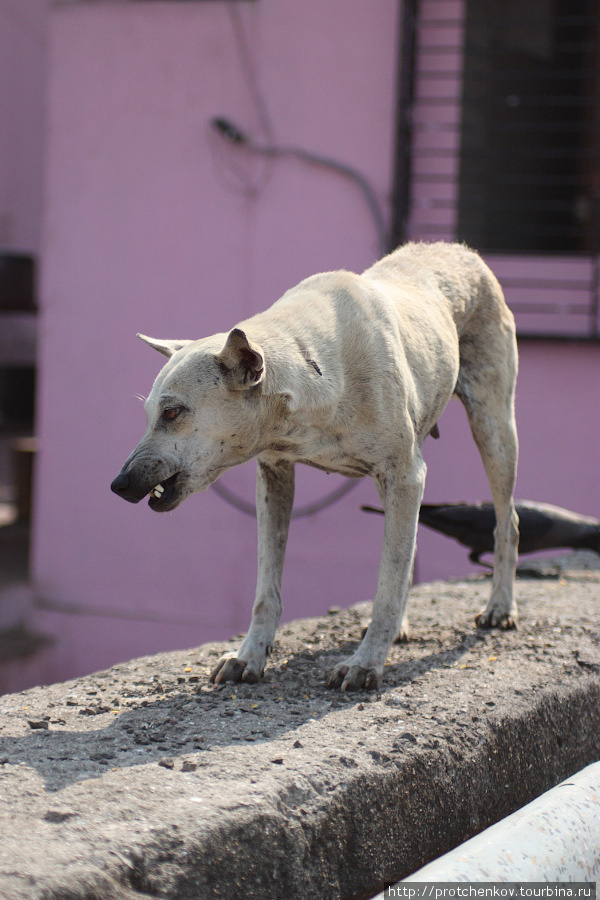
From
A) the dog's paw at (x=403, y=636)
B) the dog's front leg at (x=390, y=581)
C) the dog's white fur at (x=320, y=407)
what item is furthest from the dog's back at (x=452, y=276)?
the dog's paw at (x=403, y=636)

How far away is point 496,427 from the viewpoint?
411 centimetres

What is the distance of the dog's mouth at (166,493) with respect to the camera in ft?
9.09

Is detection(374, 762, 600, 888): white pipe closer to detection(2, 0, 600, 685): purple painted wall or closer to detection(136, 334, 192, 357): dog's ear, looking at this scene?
detection(136, 334, 192, 357): dog's ear

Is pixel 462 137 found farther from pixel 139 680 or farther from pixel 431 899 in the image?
pixel 431 899

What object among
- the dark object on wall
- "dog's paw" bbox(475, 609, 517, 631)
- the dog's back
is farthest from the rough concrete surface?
the dark object on wall

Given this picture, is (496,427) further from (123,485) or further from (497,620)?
(123,485)

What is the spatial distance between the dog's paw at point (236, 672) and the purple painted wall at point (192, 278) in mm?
3889

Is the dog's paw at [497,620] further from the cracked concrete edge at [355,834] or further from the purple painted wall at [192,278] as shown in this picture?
the purple painted wall at [192,278]

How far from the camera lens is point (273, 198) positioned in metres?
7.29

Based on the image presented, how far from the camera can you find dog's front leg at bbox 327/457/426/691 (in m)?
3.16

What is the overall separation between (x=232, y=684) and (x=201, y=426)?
977 mm

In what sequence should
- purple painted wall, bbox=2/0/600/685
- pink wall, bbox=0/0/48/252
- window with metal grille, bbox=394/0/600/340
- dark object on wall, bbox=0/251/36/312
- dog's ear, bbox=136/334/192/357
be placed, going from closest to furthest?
dog's ear, bbox=136/334/192/357
window with metal grille, bbox=394/0/600/340
purple painted wall, bbox=2/0/600/685
dark object on wall, bbox=0/251/36/312
pink wall, bbox=0/0/48/252

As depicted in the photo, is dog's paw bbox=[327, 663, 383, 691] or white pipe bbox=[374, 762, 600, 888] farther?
dog's paw bbox=[327, 663, 383, 691]

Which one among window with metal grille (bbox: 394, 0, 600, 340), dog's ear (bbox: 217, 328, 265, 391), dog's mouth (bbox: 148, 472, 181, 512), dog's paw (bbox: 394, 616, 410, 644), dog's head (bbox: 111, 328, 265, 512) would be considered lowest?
dog's paw (bbox: 394, 616, 410, 644)
